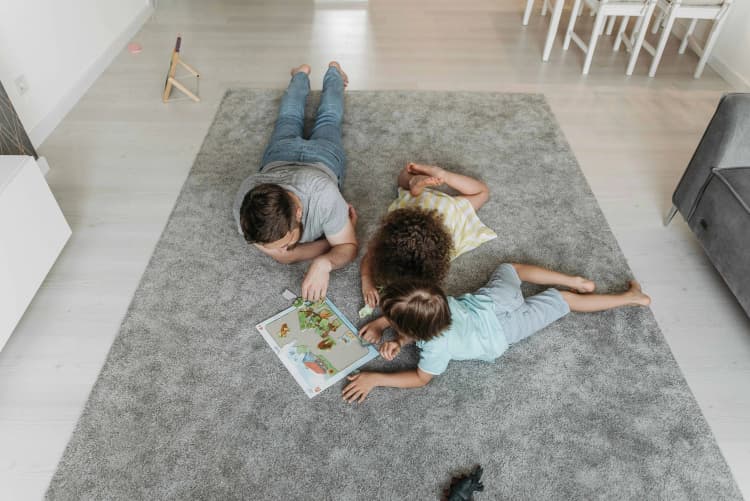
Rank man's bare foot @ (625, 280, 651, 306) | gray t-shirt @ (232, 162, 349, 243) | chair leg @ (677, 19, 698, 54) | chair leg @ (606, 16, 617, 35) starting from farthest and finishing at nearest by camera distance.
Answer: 1. chair leg @ (606, 16, 617, 35)
2. chair leg @ (677, 19, 698, 54)
3. man's bare foot @ (625, 280, 651, 306)
4. gray t-shirt @ (232, 162, 349, 243)

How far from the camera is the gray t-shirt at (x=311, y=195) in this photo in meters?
1.61

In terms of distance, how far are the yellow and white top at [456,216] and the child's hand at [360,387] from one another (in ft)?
1.77

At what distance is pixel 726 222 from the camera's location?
5.48ft

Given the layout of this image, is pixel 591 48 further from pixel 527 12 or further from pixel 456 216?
pixel 456 216

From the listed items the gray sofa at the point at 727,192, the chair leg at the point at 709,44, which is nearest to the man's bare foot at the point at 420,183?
the gray sofa at the point at 727,192

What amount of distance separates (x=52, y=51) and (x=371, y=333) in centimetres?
226

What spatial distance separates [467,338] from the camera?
1.49 metres

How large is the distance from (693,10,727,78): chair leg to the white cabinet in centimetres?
342

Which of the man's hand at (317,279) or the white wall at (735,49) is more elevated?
the white wall at (735,49)

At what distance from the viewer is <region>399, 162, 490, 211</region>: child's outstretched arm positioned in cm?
194

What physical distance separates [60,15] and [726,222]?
3170mm

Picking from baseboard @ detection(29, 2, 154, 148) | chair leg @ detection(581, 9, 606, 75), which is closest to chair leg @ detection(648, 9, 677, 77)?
chair leg @ detection(581, 9, 606, 75)

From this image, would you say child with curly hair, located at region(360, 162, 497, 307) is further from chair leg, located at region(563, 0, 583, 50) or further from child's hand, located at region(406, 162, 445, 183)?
chair leg, located at region(563, 0, 583, 50)

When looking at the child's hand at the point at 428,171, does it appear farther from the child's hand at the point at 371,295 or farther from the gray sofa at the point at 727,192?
the gray sofa at the point at 727,192
